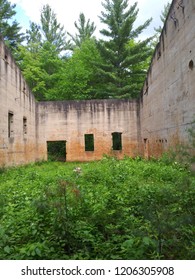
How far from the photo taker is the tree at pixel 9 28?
26750 mm

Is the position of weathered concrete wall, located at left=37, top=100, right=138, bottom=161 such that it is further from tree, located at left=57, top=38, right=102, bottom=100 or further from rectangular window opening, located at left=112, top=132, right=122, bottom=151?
tree, located at left=57, top=38, right=102, bottom=100

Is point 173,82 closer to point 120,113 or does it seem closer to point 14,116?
point 120,113

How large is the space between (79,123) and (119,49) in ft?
34.1

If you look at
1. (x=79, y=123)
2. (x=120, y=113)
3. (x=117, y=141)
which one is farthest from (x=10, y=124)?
(x=117, y=141)

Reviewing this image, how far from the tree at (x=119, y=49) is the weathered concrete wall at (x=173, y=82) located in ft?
28.8

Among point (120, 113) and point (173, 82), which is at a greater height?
point (173, 82)

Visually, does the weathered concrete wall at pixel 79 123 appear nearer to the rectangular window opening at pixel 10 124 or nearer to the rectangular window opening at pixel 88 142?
the rectangular window opening at pixel 88 142

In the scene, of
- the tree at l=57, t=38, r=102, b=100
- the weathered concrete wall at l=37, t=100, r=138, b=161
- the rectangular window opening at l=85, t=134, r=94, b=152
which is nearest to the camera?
the weathered concrete wall at l=37, t=100, r=138, b=161

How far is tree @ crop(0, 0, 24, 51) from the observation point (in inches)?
1053

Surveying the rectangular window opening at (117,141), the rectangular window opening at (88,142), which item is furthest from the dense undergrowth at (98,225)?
the rectangular window opening at (117,141)

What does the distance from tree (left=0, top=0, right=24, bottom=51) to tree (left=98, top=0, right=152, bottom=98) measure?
1091cm

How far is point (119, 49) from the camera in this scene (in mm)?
23250

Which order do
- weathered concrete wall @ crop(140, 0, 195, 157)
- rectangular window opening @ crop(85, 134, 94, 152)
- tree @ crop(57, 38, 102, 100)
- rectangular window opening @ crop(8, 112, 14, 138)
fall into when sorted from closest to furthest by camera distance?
weathered concrete wall @ crop(140, 0, 195, 157), rectangular window opening @ crop(8, 112, 14, 138), rectangular window opening @ crop(85, 134, 94, 152), tree @ crop(57, 38, 102, 100)

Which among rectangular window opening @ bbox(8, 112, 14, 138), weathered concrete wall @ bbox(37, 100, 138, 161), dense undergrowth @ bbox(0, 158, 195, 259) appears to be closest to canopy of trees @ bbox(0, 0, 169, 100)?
weathered concrete wall @ bbox(37, 100, 138, 161)
